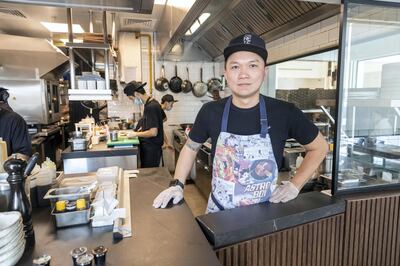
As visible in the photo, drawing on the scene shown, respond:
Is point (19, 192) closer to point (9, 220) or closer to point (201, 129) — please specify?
point (9, 220)

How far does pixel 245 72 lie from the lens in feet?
4.68

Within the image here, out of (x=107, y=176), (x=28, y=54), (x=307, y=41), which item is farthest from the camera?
(x=28, y=54)

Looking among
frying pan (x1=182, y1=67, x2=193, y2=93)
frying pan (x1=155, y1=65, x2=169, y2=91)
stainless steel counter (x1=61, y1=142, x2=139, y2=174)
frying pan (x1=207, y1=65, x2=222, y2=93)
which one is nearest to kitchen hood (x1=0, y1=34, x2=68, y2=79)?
frying pan (x1=155, y1=65, x2=169, y2=91)

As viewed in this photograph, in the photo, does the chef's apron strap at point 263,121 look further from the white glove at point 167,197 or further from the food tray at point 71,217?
the food tray at point 71,217

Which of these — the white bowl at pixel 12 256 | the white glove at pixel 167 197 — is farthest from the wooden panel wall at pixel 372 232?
the white bowl at pixel 12 256

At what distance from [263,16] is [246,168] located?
199 centimetres

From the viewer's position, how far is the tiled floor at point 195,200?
3846mm

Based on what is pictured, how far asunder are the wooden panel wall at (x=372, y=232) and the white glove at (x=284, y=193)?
1.18ft

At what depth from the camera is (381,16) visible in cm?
186

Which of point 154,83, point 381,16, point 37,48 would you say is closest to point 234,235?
point 381,16

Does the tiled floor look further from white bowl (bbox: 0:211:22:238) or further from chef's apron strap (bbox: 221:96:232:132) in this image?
white bowl (bbox: 0:211:22:238)

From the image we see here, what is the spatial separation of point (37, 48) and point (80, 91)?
3.43m

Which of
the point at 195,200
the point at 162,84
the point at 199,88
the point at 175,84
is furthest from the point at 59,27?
the point at 195,200

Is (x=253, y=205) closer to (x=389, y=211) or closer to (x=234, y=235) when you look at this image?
(x=234, y=235)
